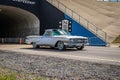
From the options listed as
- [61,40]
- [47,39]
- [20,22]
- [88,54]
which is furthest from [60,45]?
[20,22]

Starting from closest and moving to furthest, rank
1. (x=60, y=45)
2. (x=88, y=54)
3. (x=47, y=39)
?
(x=88, y=54) → (x=60, y=45) → (x=47, y=39)

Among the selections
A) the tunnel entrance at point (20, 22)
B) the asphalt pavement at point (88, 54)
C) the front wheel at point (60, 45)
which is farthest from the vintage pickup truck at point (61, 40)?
the tunnel entrance at point (20, 22)

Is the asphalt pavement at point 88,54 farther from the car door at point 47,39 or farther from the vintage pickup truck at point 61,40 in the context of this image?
the car door at point 47,39

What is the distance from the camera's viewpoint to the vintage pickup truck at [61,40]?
68.7ft

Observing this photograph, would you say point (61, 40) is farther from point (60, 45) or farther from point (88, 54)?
point (88, 54)

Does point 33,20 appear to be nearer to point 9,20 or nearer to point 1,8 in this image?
point 1,8

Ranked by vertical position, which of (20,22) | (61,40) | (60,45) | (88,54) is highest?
(20,22)

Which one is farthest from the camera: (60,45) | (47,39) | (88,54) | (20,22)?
(20,22)

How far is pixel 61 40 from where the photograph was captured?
2139 cm

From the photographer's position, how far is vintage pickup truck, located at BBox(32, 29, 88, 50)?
21.0 metres

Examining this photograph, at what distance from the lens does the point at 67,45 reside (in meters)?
21.0

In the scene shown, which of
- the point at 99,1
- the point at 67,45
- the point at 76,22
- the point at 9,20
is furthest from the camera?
the point at 99,1

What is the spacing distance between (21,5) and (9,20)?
11.9 meters

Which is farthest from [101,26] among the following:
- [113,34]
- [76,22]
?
[76,22]
